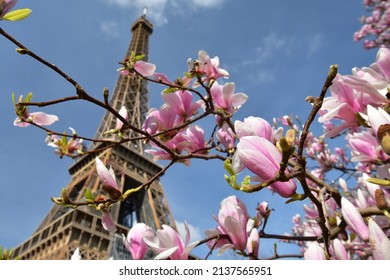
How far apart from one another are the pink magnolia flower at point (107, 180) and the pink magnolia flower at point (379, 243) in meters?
0.91

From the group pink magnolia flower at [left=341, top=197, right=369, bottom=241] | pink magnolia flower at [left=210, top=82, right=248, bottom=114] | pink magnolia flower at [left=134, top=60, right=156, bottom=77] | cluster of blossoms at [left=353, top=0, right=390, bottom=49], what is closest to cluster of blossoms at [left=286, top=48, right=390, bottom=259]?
pink magnolia flower at [left=341, top=197, right=369, bottom=241]

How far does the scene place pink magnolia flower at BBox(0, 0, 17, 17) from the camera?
1.08 meters

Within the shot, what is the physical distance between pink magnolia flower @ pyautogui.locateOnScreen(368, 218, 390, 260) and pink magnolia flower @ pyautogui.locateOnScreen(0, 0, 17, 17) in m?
1.26

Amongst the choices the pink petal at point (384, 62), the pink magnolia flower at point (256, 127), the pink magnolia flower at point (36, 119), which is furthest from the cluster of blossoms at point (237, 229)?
the pink magnolia flower at point (36, 119)

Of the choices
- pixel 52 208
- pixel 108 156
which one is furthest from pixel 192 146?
pixel 52 208

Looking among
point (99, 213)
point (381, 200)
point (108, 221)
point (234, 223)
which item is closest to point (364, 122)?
point (381, 200)

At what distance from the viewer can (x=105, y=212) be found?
1.43 metres

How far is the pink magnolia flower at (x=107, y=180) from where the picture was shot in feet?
4.38

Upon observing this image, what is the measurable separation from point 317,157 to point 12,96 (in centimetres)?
489

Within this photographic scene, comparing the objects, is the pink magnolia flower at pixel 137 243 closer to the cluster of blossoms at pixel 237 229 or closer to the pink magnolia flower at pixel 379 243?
the cluster of blossoms at pixel 237 229

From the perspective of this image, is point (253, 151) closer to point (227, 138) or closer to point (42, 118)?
point (227, 138)

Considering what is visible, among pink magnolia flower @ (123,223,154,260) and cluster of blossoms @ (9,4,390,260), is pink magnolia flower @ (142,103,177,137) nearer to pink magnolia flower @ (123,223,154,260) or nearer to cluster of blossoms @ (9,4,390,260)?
cluster of blossoms @ (9,4,390,260)

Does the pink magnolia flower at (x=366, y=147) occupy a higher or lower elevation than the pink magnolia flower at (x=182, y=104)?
lower

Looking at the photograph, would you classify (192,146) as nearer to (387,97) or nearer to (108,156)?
(387,97)
